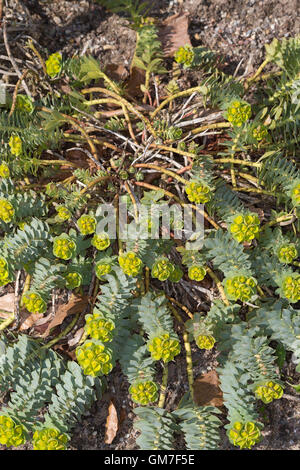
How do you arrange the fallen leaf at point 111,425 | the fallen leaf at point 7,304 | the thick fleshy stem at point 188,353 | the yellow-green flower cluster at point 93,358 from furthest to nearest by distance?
A: 1. the fallen leaf at point 7,304
2. the fallen leaf at point 111,425
3. the thick fleshy stem at point 188,353
4. the yellow-green flower cluster at point 93,358

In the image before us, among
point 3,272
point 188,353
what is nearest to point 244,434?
point 188,353

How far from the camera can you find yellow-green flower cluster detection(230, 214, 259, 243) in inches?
92.3

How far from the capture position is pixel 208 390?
2600 millimetres

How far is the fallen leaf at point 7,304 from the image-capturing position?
277cm

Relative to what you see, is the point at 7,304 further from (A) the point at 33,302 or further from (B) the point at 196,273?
(B) the point at 196,273

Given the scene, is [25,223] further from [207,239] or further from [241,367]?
[241,367]

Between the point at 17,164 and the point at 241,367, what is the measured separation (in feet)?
5.14

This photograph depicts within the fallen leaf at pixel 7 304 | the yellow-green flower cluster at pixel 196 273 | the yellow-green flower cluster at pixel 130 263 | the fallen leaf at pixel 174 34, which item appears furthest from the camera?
the fallen leaf at pixel 174 34

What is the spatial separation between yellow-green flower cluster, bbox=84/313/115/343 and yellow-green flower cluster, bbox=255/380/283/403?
28.9 inches

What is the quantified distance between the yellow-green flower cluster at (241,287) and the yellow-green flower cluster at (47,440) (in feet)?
3.42

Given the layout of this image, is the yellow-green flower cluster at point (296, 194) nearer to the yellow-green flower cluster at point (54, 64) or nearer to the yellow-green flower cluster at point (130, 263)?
the yellow-green flower cluster at point (130, 263)

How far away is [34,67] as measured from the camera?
305 cm

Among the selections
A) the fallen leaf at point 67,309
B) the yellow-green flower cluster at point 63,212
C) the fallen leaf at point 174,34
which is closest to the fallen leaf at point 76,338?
the fallen leaf at point 67,309

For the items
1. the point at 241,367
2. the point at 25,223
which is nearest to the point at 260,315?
the point at 241,367
